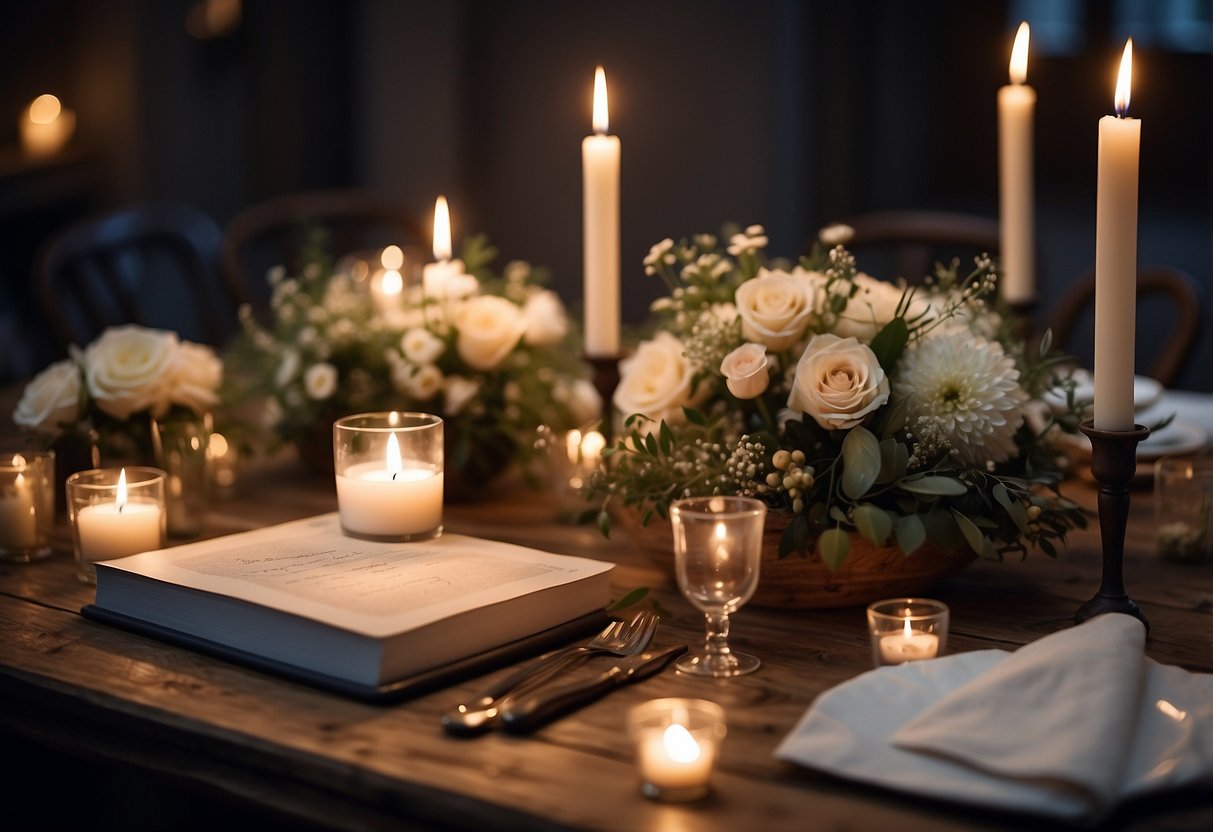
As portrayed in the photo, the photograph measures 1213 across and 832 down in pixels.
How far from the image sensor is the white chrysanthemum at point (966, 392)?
1.08 meters

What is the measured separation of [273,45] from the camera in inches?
155

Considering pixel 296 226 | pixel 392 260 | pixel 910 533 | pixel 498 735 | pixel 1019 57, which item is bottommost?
pixel 498 735

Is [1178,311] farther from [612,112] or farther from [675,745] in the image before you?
[612,112]

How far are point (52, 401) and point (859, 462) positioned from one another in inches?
33.4

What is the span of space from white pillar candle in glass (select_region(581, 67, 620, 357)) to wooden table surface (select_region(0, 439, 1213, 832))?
22 cm

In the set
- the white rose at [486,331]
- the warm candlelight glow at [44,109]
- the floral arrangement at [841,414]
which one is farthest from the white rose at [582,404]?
the warm candlelight glow at [44,109]

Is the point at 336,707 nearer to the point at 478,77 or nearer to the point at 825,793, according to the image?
the point at 825,793

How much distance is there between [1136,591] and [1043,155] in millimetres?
2821

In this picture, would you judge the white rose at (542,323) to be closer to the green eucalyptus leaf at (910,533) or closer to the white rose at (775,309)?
the white rose at (775,309)

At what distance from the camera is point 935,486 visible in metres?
1.04

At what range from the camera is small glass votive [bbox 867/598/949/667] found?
3.15ft

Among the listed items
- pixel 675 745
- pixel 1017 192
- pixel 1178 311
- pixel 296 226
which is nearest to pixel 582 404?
pixel 1017 192

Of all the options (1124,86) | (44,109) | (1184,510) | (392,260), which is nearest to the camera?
(1124,86)

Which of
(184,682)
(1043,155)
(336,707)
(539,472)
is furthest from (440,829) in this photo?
(1043,155)
